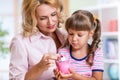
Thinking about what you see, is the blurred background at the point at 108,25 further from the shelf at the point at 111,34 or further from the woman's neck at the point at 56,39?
the woman's neck at the point at 56,39

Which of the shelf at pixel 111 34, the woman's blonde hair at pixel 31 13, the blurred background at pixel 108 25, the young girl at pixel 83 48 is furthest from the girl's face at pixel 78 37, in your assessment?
the shelf at pixel 111 34

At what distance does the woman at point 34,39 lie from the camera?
88 cm

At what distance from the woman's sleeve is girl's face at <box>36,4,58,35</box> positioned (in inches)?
3.7

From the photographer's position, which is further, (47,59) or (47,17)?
(47,17)

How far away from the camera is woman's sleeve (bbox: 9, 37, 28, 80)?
2.89 feet

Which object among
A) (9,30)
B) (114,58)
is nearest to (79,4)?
(114,58)

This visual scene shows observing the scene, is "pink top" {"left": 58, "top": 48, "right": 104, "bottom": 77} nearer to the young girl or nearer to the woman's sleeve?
the young girl

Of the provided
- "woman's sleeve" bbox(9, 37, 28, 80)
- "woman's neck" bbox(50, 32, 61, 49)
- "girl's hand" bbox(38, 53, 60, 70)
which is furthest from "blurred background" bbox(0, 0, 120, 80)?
"girl's hand" bbox(38, 53, 60, 70)

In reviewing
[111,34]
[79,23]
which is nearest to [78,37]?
[79,23]

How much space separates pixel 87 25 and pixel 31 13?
185 millimetres

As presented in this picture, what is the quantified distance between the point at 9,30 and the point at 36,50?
9.47 feet

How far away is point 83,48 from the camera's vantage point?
2.94 ft

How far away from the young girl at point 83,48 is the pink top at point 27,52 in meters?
0.06

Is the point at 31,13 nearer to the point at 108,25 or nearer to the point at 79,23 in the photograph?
the point at 79,23
